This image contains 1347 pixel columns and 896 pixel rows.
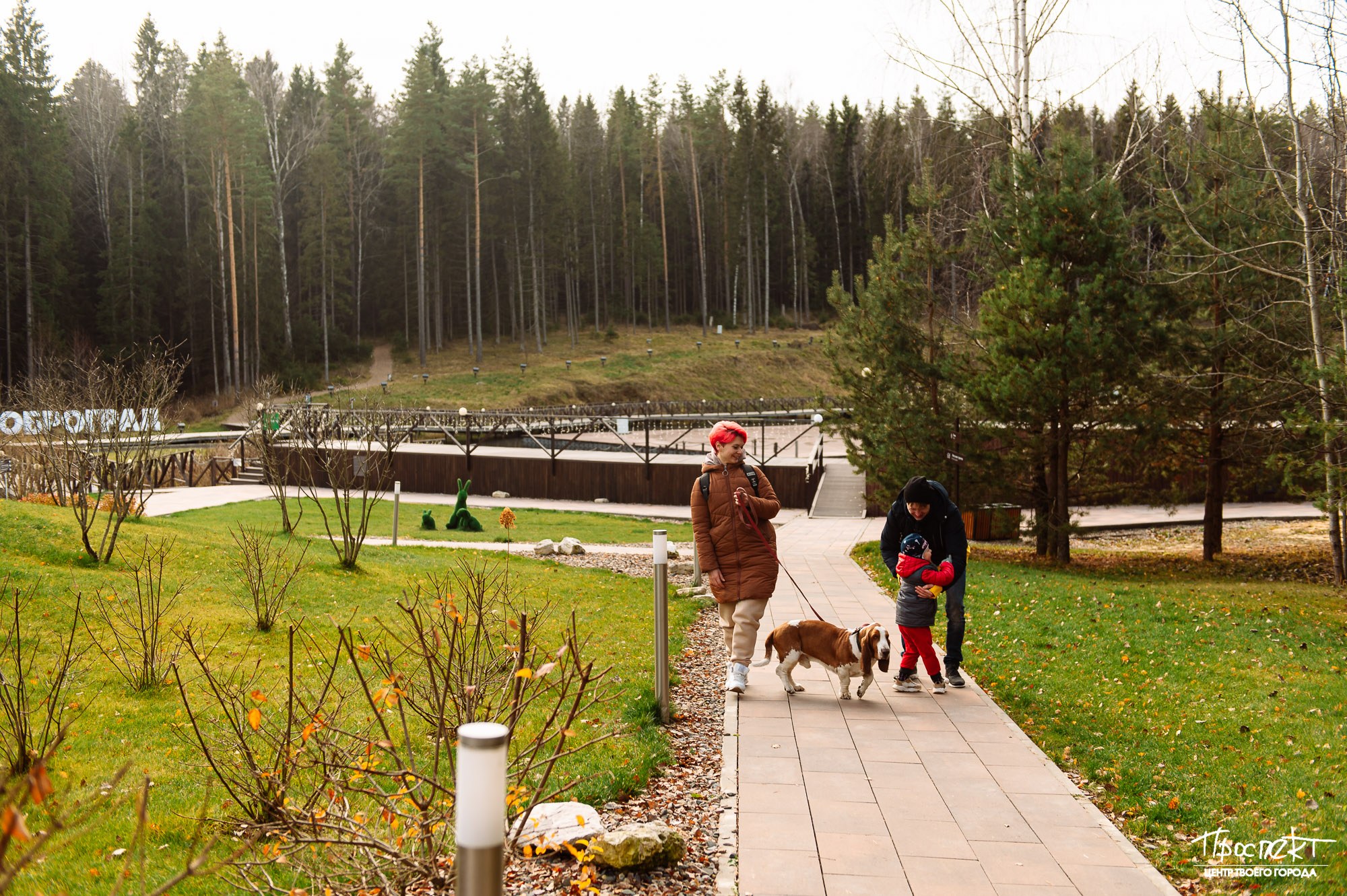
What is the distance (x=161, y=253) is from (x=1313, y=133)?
4279 centimetres

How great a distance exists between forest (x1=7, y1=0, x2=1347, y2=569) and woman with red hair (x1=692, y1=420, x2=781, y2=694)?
7.22m

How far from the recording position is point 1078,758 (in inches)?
208

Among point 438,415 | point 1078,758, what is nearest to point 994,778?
point 1078,758

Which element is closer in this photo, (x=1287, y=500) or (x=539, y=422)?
(x=1287, y=500)

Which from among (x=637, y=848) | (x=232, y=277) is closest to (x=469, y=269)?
(x=232, y=277)

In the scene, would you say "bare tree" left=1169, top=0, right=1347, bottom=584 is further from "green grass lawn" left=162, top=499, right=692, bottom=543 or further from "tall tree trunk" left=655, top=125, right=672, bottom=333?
"tall tree trunk" left=655, top=125, right=672, bottom=333

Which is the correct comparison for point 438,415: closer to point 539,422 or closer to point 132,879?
point 539,422

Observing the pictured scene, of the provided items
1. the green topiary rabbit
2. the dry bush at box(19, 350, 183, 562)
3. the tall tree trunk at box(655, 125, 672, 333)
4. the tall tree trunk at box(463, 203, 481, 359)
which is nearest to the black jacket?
the dry bush at box(19, 350, 183, 562)

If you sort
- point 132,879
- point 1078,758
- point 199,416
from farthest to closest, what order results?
point 199,416, point 1078,758, point 132,879

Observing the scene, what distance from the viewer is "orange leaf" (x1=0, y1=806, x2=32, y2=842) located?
4.28 ft

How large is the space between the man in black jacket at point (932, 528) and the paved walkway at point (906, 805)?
0.77 meters

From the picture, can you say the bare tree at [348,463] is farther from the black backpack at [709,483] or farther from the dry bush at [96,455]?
the black backpack at [709,483]

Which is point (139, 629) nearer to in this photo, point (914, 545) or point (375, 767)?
point (375, 767)

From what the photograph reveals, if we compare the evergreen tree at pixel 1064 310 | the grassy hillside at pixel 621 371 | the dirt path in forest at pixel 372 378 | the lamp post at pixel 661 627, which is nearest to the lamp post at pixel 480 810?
the lamp post at pixel 661 627
